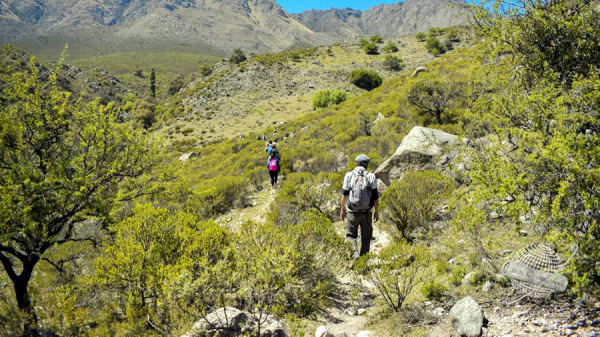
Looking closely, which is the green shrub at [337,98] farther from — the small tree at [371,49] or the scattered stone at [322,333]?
the scattered stone at [322,333]

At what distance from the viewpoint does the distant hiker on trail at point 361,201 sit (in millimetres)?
5051

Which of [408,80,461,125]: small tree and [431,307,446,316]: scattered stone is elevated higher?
[408,80,461,125]: small tree

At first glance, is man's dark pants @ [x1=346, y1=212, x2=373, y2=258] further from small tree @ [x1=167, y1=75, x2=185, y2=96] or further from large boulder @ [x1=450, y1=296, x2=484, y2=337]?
small tree @ [x1=167, y1=75, x2=185, y2=96]

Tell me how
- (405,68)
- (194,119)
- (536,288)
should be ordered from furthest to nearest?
(405,68), (194,119), (536,288)

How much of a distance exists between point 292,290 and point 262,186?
7828mm

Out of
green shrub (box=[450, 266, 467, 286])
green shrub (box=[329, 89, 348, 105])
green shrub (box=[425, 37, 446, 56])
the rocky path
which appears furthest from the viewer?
green shrub (box=[425, 37, 446, 56])

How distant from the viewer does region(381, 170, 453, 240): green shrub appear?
5.96 m

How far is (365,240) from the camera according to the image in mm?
5195

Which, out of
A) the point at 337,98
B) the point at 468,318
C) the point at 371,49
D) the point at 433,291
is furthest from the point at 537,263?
the point at 371,49

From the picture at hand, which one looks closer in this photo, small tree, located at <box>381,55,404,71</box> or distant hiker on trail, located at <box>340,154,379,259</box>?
distant hiker on trail, located at <box>340,154,379,259</box>

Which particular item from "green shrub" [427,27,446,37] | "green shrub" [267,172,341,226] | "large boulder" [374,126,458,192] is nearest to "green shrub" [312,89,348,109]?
"green shrub" [267,172,341,226]

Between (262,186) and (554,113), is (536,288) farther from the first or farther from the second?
(262,186)

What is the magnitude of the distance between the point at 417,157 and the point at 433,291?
4.81 meters

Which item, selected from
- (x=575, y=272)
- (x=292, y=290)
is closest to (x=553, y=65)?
(x=575, y=272)
